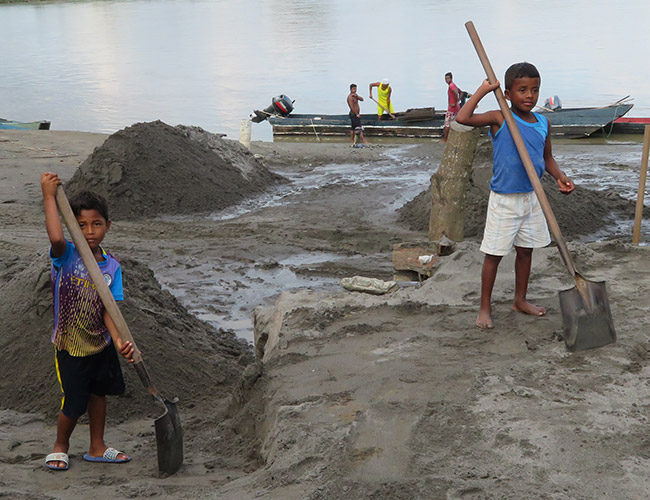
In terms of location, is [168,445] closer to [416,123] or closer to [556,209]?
[556,209]

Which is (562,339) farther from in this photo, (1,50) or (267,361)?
(1,50)

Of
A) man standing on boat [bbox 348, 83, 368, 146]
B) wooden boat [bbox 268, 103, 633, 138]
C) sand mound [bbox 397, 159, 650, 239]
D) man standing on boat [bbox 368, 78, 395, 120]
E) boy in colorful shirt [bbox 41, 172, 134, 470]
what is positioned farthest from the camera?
man standing on boat [bbox 368, 78, 395, 120]

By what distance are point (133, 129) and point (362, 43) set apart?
3126 cm

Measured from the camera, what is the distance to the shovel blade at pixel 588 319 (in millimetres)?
3797

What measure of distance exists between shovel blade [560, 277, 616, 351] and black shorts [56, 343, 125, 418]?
2.24 meters

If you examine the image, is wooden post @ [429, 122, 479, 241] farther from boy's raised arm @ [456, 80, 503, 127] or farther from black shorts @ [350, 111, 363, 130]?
black shorts @ [350, 111, 363, 130]

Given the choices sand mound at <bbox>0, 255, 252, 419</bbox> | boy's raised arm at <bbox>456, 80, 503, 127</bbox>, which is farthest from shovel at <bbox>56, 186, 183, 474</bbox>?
boy's raised arm at <bbox>456, 80, 503, 127</bbox>

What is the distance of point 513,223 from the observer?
4324 mm

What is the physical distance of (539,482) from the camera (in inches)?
109

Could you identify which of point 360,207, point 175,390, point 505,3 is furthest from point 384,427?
point 505,3

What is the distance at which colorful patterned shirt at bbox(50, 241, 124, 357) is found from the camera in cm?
354

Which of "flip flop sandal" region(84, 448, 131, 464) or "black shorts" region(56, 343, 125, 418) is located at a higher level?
"black shorts" region(56, 343, 125, 418)

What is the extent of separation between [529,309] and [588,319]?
2.08 feet

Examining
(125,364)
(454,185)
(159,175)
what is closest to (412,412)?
(125,364)
